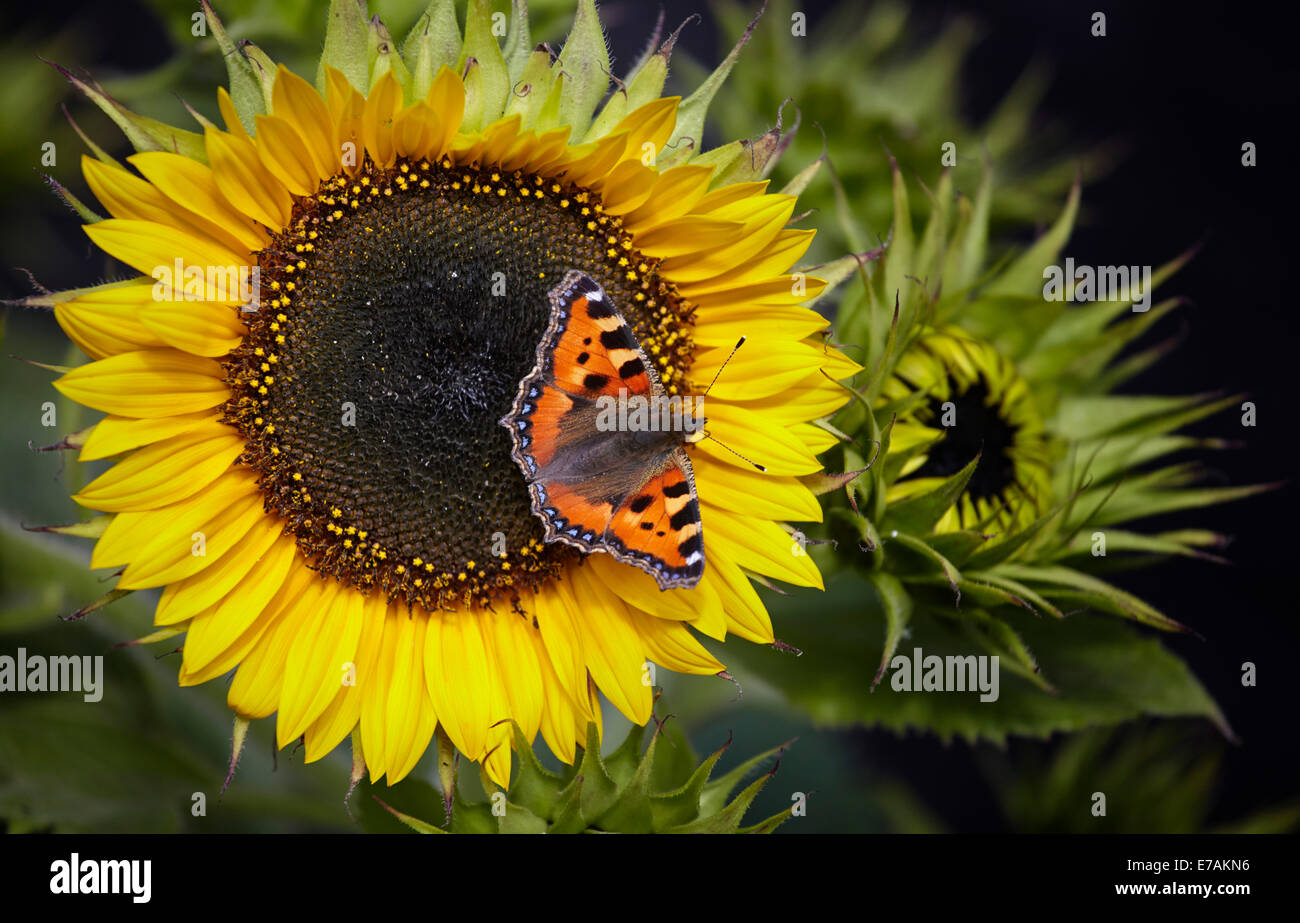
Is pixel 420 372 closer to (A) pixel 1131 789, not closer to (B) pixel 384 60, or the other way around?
(B) pixel 384 60

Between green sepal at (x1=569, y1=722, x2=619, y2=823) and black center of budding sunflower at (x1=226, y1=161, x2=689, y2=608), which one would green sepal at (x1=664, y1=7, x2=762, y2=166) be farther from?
green sepal at (x1=569, y1=722, x2=619, y2=823)

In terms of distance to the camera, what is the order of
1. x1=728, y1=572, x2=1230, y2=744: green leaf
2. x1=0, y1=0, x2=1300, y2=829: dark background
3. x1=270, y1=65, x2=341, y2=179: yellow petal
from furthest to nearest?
x1=0, y1=0, x2=1300, y2=829: dark background
x1=728, y1=572, x2=1230, y2=744: green leaf
x1=270, y1=65, x2=341, y2=179: yellow petal

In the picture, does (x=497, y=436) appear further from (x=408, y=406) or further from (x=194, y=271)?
(x=194, y=271)

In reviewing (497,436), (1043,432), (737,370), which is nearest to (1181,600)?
(1043,432)

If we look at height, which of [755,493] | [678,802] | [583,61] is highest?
[583,61]

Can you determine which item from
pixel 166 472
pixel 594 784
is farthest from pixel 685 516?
pixel 166 472

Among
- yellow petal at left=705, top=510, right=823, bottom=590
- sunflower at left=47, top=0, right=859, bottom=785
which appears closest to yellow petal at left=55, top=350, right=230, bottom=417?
sunflower at left=47, top=0, right=859, bottom=785

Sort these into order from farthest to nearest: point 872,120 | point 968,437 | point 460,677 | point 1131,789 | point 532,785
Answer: point 1131,789 < point 872,120 < point 968,437 < point 460,677 < point 532,785
